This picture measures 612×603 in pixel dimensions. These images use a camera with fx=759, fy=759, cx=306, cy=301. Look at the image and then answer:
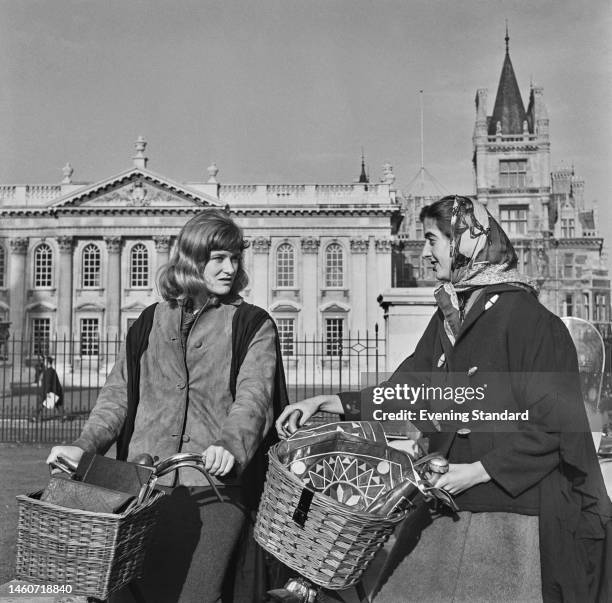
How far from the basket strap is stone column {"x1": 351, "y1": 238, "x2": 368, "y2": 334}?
1518 inches

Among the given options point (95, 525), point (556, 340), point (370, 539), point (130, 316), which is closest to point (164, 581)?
point (95, 525)

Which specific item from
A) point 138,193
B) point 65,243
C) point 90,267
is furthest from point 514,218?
point 65,243

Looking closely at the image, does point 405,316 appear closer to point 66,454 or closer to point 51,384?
point 66,454

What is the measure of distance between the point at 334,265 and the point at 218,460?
130 feet

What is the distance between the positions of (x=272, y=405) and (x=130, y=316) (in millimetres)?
39660

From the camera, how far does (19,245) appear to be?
41.8 meters

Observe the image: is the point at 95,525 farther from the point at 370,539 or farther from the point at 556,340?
the point at 556,340

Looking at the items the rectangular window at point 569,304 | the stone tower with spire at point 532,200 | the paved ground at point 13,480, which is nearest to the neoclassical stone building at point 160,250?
the stone tower with spire at point 532,200

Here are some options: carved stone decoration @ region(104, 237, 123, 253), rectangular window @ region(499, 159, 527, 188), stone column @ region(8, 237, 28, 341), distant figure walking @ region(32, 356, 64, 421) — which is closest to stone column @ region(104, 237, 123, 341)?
carved stone decoration @ region(104, 237, 123, 253)

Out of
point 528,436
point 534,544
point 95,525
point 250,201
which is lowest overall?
point 534,544

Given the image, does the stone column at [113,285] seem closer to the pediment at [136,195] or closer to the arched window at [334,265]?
the pediment at [136,195]

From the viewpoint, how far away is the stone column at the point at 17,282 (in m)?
41.3

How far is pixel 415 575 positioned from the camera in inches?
86.1

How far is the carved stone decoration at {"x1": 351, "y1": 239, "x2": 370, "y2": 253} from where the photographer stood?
135 feet
